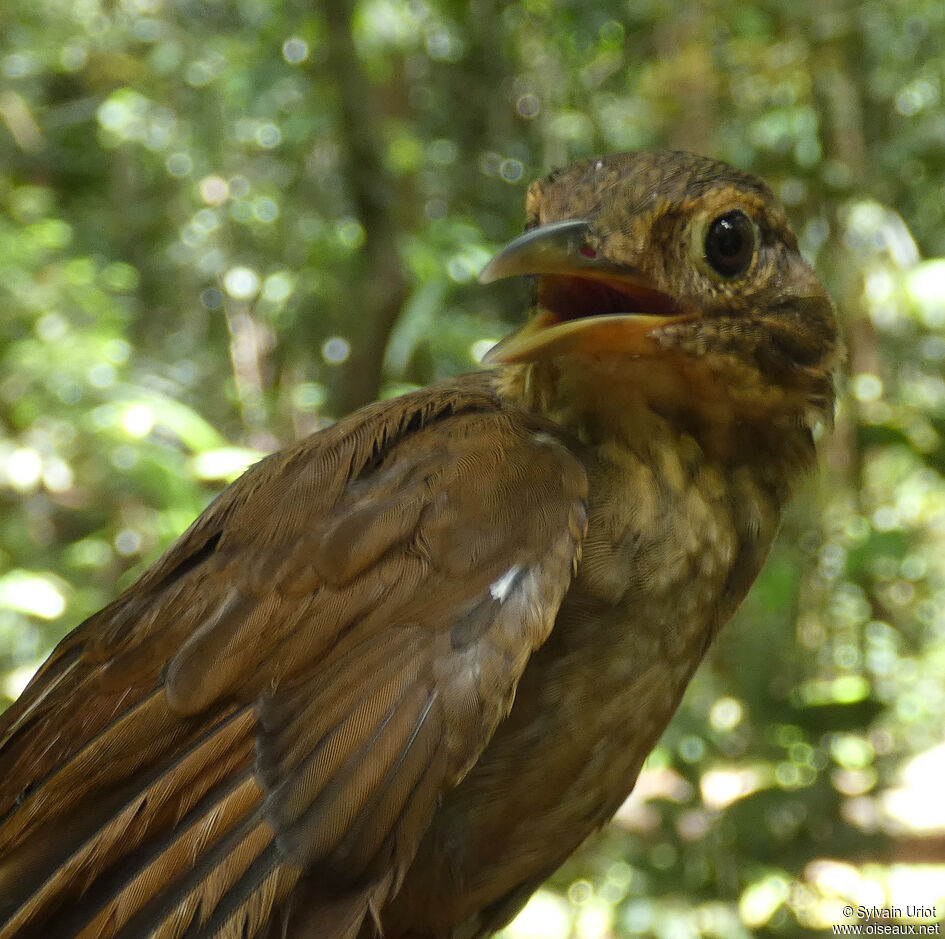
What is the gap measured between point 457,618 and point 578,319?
1.75ft

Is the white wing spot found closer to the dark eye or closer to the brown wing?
the brown wing

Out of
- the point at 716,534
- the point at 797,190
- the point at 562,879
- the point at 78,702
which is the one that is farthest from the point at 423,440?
the point at 797,190

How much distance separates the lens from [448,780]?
1.35 metres

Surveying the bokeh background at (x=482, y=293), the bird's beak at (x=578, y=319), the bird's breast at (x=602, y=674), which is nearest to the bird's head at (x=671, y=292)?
the bird's beak at (x=578, y=319)

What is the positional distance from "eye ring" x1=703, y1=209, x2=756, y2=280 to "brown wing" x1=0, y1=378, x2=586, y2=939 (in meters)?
0.43

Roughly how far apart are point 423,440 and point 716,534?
55 cm

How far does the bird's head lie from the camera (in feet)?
5.16

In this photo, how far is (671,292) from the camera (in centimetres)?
165

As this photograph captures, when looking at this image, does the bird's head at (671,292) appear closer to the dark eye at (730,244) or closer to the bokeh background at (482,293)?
the dark eye at (730,244)

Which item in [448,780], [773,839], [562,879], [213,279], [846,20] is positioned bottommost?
[562,879]

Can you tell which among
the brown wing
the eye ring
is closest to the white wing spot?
the brown wing

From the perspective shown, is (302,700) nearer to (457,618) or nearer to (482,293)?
(457,618)

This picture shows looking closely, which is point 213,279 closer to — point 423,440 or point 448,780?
point 423,440

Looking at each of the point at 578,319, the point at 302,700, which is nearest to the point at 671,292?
the point at 578,319
